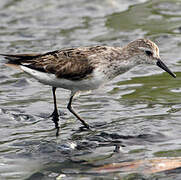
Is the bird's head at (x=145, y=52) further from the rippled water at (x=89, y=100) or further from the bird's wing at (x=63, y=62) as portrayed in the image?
the rippled water at (x=89, y=100)

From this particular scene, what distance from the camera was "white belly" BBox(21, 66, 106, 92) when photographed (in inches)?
369

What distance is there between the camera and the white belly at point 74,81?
9.38 m

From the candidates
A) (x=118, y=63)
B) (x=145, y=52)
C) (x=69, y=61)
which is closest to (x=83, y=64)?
(x=69, y=61)

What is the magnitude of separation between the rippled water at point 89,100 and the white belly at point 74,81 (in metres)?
0.74

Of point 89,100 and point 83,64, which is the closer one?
point 83,64

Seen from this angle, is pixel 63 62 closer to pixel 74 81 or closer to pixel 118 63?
pixel 74 81

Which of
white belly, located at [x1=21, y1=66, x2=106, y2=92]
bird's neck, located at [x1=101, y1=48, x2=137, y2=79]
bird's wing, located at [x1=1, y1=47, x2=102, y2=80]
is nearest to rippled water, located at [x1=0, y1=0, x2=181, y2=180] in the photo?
white belly, located at [x1=21, y1=66, x2=106, y2=92]

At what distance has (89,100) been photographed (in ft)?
37.2

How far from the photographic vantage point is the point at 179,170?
298 inches

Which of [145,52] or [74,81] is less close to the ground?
[145,52]

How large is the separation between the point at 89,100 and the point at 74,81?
1.83 meters

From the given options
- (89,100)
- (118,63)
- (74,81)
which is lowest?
(89,100)

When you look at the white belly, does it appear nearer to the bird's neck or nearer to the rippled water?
the bird's neck

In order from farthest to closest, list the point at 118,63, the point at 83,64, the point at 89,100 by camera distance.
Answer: the point at 89,100 < the point at 118,63 < the point at 83,64
